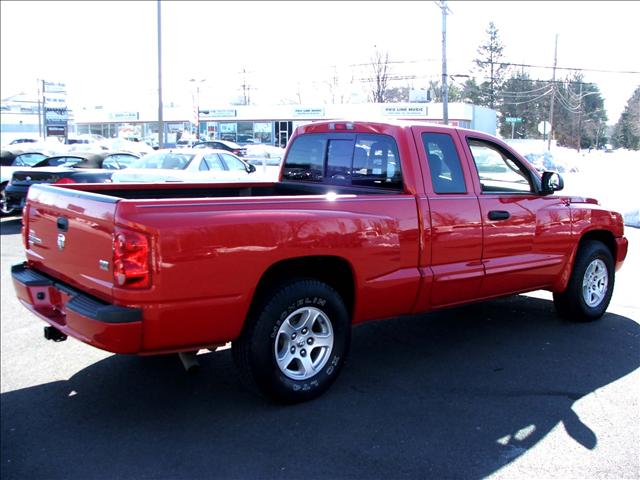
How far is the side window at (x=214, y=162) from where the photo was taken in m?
14.2

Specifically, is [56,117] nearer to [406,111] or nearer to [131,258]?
[406,111]

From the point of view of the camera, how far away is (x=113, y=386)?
4508 millimetres

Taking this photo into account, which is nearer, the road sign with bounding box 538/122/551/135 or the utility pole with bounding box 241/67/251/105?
the road sign with bounding box 538/122/551/135

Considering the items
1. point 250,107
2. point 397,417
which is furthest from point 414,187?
point 250,107

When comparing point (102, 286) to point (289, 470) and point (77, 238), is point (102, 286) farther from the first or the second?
point (289, 470)

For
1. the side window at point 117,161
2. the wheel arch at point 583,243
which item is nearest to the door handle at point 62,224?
the wheel arch at point 583,243

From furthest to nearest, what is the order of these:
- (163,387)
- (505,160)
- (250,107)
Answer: (250,107)
(505,160)
(163,387)

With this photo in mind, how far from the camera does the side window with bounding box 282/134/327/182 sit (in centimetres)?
549

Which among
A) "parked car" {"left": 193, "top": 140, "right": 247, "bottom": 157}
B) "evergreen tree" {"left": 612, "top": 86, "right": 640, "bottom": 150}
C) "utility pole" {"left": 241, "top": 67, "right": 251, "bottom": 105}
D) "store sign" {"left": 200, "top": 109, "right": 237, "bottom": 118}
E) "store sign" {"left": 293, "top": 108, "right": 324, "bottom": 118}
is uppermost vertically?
"utility pole" {"left": 241, "top": 67, "right": 251, "bottom": 105}

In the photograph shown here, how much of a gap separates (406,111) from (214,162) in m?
29.5

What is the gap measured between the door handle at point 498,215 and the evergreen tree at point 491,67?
12.9 metres

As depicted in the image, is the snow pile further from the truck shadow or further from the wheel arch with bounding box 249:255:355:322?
the wheel arch with bounding box 249:255:355:322

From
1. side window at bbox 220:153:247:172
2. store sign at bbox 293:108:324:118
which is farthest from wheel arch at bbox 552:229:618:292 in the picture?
store sign at bbox 293:108:324:118

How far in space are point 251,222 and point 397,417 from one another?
160 centimetres
